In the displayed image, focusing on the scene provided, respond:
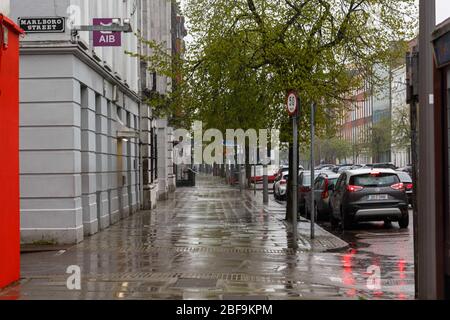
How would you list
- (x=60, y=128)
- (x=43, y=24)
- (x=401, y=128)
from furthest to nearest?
(x=401, y=128) → (x=60, y=128) → (x=43, y=24)

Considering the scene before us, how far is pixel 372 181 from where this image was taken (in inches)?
745

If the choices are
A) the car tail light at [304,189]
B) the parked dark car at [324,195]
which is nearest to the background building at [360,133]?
the car tail light at [304,189]

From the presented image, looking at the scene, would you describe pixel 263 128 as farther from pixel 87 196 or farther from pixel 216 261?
pixel 216 261

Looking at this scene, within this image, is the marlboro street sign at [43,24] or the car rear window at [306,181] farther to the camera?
the car rear window at [306,181]

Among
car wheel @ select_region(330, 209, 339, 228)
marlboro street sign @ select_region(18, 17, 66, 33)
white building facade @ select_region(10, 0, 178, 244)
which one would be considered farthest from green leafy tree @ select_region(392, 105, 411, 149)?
marlboro street sign @ select_region(18, 17, 66, 33)

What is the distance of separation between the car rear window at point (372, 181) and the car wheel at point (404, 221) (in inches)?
34.9

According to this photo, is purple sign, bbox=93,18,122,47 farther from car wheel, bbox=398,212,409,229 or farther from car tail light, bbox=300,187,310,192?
car tail light, bbox=300,187,310,192

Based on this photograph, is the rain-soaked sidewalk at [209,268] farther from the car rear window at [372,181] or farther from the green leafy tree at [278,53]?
the green leafy tree at [278,53]

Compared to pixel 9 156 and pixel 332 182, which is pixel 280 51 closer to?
pixel 332 182

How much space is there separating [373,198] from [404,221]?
1059 mm

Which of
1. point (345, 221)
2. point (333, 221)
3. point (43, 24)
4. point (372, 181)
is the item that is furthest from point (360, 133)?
point (43, 24)

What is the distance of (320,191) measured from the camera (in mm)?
23203

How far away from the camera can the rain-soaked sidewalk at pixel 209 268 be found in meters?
8.91

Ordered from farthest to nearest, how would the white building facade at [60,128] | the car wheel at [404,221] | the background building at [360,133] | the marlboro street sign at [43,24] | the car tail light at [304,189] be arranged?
the background building at [360,133] → the car tail light at [304,189] → the car wheel at [404,221] → the white building facade at [60,128] → the marlboro street sign at [43,24]
